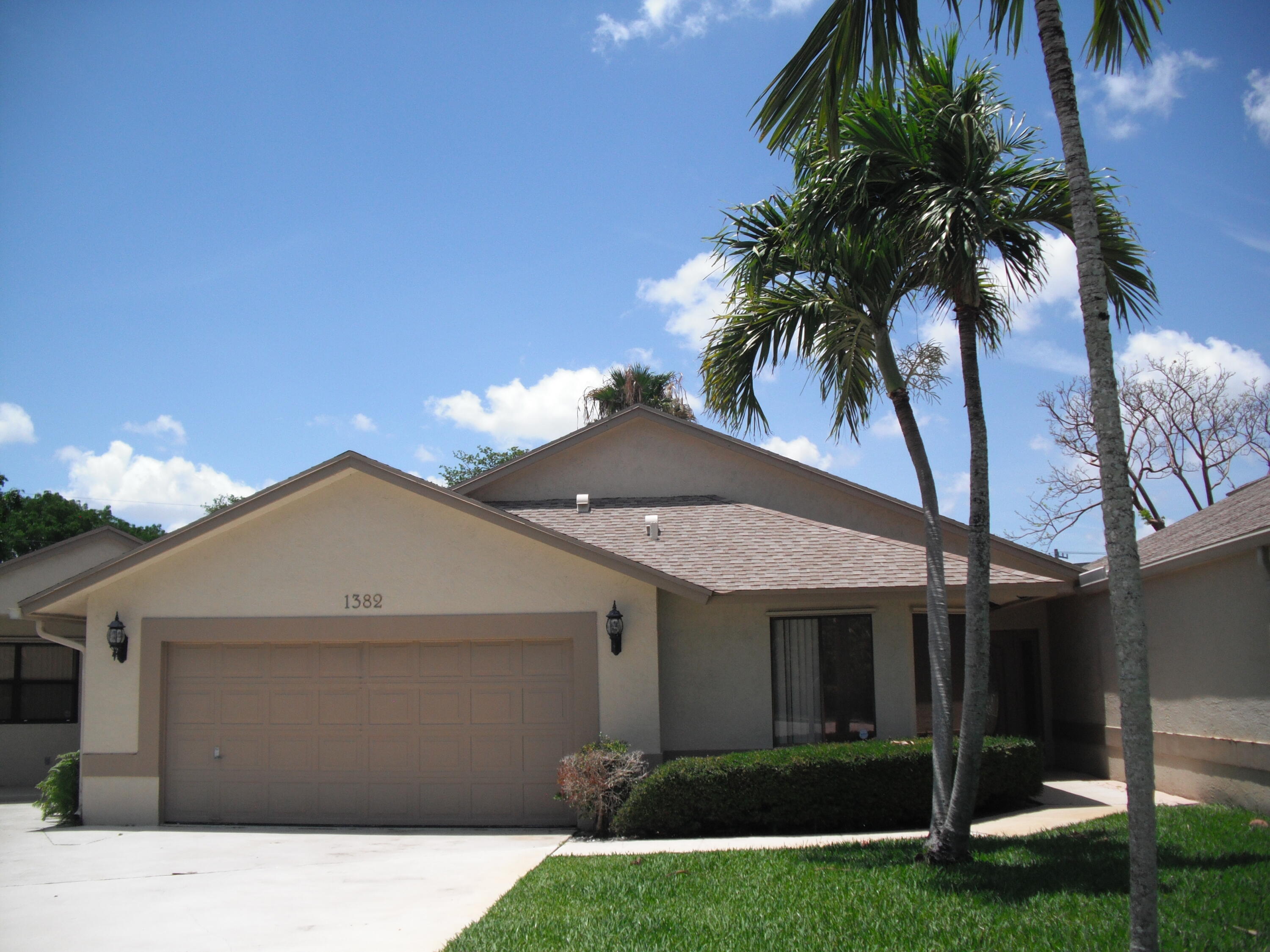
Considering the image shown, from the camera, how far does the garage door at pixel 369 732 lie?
40.4 feet

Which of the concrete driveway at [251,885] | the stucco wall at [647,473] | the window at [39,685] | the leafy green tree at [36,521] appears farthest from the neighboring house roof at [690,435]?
the leafy green tree at [36,521]

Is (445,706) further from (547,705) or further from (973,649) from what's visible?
(973,649)

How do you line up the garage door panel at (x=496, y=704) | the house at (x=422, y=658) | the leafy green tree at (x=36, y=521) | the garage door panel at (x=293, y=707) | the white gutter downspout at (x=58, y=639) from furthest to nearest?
the leafy green tree at (x=36, y=521), the white gutter downspout at (x=58, y=639), the garage door panel at (x=293, y=707), the garage door panel at (x=496, y=704), the house at (x=422, y=658)

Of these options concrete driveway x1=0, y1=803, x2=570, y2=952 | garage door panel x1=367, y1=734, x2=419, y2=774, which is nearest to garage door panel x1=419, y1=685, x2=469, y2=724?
garage door panel x1=367, y1=734, x2=419, y2=774

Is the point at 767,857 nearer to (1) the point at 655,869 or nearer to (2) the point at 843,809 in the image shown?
(1) the point at 655,869

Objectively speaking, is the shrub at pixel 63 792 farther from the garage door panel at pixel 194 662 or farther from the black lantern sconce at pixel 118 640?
the garage door panel at pixel 194 662

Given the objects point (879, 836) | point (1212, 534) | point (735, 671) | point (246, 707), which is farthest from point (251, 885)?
point (1212, 534)

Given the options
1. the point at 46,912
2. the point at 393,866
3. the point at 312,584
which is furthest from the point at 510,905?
the point at 312,584

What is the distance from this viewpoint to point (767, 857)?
9.17 meters

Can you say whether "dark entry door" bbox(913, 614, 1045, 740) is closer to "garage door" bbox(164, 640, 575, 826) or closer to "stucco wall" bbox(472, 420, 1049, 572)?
"stucco wall" bbox(472, 420, 1049, 572)

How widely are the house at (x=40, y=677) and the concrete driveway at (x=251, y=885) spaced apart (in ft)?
18.3

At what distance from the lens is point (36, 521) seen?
37.9 m

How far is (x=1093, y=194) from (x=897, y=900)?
16.3 ft

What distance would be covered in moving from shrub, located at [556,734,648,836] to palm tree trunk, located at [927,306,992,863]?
3836 millimetres
